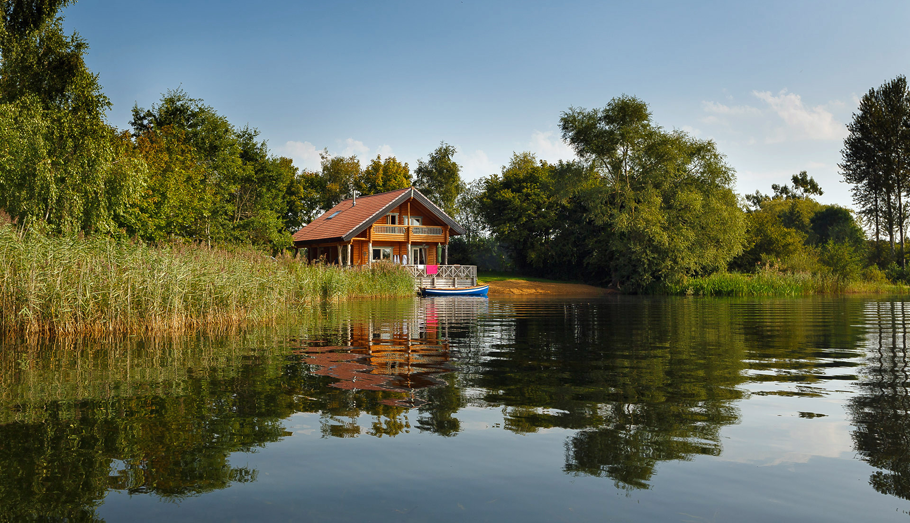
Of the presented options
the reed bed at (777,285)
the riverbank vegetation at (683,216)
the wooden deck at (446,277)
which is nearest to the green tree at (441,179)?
the riverbank vegetation at (683,216)

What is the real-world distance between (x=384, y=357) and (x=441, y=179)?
5604cm

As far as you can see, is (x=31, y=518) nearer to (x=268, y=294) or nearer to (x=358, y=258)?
(x=268, y=294)

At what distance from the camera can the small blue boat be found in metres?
37.3

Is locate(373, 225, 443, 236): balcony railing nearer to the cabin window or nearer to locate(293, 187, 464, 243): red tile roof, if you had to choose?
locate(293, 187, 464, 243): red tile roof

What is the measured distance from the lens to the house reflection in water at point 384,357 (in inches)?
291

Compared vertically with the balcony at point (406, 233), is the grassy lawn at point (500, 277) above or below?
below

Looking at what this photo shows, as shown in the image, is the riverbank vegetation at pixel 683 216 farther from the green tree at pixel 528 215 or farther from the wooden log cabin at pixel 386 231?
the wooden log cabin at pixel 386 231

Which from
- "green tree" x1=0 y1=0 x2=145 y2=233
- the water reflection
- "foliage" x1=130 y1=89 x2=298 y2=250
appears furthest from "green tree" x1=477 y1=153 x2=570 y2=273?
the water reflection

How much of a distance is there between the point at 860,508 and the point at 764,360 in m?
6.47

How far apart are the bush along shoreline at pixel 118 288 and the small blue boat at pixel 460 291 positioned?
20769 mm

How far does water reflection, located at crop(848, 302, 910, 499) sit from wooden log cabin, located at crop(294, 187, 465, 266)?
3422 centimetres

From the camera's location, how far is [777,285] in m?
37.5

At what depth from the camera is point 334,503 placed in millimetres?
3623

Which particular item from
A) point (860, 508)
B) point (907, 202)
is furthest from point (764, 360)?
point (907, 202)
